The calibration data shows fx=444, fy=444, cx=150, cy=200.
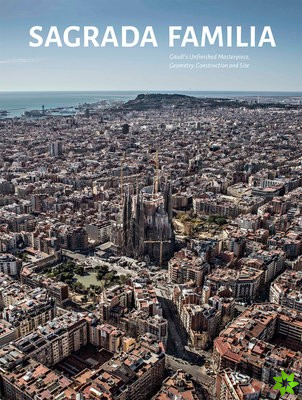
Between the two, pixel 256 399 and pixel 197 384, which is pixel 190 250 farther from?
pixel 256 399

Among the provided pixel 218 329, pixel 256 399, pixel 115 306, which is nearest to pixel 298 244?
pixel 218 329

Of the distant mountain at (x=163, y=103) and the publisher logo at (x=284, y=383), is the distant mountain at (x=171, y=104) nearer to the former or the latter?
the distant mountain at (x=163, y=103)

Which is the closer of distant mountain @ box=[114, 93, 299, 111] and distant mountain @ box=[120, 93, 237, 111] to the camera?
distant mountain @ box=[114, 93, 299, 111]

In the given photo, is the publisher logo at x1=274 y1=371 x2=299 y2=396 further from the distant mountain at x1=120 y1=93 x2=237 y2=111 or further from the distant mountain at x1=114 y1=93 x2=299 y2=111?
the distant mountain at x1=120 y1=93 x2=237 y2=111

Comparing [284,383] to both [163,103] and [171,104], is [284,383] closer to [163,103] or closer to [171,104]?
[171,104]

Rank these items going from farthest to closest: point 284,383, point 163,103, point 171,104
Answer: point 163,103 < point 171,104 < point 284,383

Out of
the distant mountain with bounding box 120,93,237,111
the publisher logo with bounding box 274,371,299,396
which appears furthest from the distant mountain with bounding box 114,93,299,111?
the publisher logo with bounding box 274,371,299,396

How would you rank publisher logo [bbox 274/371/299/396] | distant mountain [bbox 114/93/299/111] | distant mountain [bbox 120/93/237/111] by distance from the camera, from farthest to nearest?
1. distant mountain [bbox 120/93/237/111]
2. distant mountain [bbox 114/93/299/111]
3. publisher logo [bbox 274/371/299/396]

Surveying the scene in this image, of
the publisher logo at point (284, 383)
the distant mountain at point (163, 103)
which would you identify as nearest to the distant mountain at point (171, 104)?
the distant mountain at point (163, 103)

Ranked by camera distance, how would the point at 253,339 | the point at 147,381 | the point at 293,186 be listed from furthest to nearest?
the point at 293,186 → the point at 253,339 → the point at 147,381

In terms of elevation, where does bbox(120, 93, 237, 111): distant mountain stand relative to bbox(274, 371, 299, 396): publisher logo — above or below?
above

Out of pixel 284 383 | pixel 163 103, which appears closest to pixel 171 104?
pixel 163 103
